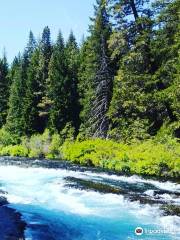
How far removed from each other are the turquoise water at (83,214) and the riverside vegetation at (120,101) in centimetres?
913

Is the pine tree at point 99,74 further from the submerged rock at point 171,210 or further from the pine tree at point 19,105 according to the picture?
the submerged rock at point 171,210

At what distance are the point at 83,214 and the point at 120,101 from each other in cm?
2548

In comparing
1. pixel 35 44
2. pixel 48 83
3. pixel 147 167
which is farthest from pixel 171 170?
pixel 35 44

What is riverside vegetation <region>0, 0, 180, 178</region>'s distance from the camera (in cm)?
3177

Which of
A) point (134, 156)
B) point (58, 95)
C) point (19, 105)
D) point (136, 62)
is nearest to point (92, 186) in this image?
point (134, 156)

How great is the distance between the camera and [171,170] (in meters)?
26.8

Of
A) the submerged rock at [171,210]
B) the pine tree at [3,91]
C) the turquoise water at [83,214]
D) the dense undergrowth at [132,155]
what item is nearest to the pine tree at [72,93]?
the dense undergrowth at [132,155]

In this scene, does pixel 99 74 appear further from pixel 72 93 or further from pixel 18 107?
pixel 18 107

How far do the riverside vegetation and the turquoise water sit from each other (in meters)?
9.13

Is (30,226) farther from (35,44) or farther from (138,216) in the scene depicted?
(35,44)

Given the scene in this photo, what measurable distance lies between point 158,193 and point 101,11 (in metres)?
31.1

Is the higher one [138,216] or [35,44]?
[35,44]

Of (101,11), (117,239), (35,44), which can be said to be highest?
(35,44)

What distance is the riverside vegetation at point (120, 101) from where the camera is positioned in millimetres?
31766
